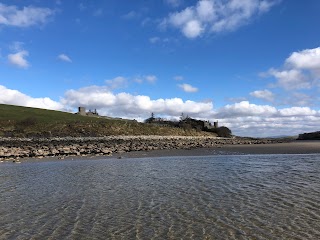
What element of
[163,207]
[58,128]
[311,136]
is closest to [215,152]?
[163,207]

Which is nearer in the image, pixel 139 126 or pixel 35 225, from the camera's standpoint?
pixel 35 225

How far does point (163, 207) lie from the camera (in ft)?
38.4

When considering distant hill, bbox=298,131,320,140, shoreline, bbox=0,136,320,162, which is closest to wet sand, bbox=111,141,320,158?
shoreline, bbox=0,136,320,162

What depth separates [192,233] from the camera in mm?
8781

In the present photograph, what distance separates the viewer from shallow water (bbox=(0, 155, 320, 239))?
8.95 m

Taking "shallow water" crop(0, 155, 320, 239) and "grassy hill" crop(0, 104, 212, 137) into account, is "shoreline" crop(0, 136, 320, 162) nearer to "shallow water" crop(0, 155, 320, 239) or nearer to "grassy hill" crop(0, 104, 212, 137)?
"shallow water" crop(0, 155, 320, 239)

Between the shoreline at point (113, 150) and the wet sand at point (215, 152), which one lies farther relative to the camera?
the wet sand at point (215, 152)

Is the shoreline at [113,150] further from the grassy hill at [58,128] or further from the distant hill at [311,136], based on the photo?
the distant hill at [311,136]

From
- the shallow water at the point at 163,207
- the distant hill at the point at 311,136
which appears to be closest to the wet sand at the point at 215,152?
the shallow water at the point at 163,207

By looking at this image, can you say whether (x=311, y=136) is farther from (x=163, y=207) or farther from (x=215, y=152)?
(x=163, y=207)

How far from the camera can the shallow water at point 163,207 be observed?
29.3 feet

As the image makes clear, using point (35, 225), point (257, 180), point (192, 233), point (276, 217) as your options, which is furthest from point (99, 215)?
point (257, 180)

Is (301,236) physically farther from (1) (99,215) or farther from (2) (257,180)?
(2) (257,180)

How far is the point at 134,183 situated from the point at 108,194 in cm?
289
